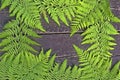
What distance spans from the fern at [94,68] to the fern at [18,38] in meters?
0.30

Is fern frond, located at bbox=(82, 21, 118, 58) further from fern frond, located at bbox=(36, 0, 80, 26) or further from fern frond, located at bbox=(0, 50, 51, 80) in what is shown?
fern frond, located at bbox=(0, 50, 51, 80)

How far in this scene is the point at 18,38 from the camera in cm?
185

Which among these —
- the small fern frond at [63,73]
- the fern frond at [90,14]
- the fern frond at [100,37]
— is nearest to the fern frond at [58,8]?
the fern frond at [90,14]

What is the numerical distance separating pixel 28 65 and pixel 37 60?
0.07 meters

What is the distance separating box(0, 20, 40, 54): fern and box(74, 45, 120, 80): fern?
0.97 feet

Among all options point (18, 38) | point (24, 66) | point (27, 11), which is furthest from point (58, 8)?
point (24, 66)

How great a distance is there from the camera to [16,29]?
184cm

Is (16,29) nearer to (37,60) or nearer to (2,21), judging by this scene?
(2,21)

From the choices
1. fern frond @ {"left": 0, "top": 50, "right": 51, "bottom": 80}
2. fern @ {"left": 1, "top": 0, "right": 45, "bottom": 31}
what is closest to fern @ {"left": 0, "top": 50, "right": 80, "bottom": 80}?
fern frond @ {"left": 0, "top": 50, "right": 51, "bottom": 80}

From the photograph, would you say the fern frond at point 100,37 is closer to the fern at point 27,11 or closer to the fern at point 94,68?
the fern at point 94,68

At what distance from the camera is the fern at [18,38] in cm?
183

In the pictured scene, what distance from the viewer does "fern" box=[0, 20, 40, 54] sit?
183 cm

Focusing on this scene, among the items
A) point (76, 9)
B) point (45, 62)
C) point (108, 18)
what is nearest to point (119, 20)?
point (108, 18)

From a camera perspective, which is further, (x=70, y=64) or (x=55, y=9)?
(x=70, y=64)
